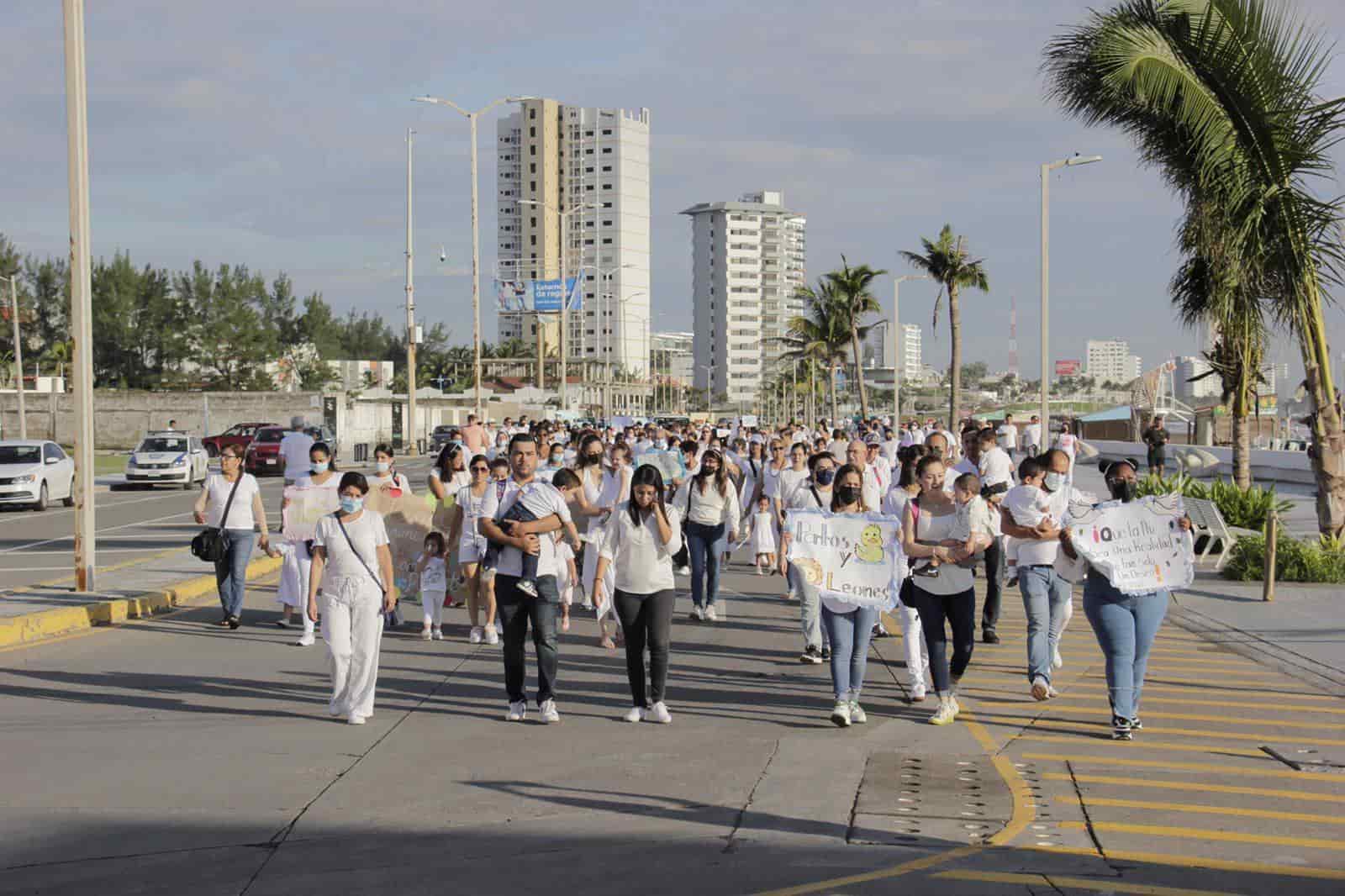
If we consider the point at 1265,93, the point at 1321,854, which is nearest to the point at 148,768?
the point at 1321,854

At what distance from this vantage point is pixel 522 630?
9.64 meters

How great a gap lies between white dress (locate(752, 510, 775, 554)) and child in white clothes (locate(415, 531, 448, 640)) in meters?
5.24

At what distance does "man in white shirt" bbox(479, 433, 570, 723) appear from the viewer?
948 cm

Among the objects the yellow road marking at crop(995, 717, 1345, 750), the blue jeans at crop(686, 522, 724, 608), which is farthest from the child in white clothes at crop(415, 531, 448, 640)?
the yellow road marking at crop(995, 717, 1345, 750)

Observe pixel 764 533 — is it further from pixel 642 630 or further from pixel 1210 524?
pixel 642 630

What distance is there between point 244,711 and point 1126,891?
6.31 metres

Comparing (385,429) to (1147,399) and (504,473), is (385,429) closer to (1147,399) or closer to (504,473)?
(1147,399)

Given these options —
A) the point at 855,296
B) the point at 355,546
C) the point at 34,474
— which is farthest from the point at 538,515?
the point at 855,296

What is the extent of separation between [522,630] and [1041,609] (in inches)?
154

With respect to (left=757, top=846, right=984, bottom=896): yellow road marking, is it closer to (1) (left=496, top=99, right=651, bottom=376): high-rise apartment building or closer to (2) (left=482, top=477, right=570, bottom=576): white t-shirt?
(2) (left=482, top=477, right=570, bottom=576): white t-shirt

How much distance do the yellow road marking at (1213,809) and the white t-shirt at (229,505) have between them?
9357 millimetres

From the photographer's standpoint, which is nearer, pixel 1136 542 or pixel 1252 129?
pixel 1136 542

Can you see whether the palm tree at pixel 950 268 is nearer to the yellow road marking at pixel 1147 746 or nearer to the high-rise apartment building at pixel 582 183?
the yellow road marking at pixel 1147 746

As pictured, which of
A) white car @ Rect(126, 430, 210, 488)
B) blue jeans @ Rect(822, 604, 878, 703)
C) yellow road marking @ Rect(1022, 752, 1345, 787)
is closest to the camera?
yellow road marking @ Rect(1022, 752, 1345, 787)
